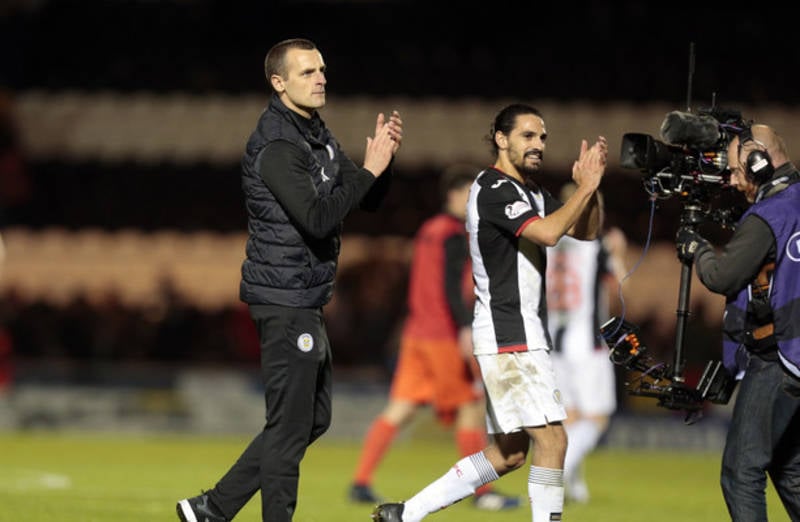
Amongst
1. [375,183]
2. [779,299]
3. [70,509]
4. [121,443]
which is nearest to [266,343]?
[375,183]

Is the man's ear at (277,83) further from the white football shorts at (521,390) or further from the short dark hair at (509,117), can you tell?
the white football shorts at (521,390)

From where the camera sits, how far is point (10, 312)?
18.1 meters

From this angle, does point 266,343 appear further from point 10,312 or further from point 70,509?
point 10,312

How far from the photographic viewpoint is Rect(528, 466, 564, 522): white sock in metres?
6.57

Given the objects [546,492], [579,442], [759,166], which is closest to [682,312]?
[759,166]

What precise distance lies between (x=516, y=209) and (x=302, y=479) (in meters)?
6.10

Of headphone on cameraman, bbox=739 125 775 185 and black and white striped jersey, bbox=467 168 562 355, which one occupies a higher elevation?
headphone on cameraman, bbox=739 125 775 185

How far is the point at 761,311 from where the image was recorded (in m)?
6.28

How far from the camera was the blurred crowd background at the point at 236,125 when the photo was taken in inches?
701

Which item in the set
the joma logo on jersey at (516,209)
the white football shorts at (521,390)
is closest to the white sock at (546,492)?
the white football shorts at (521,390)

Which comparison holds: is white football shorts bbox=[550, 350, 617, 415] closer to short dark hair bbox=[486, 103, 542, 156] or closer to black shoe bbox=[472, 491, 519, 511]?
black shoe bbox=[472, 491, 519, 511]

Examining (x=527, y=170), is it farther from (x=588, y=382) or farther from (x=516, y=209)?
(x=588, y=382)

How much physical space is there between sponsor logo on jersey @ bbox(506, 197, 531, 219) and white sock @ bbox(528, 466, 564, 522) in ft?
4.08

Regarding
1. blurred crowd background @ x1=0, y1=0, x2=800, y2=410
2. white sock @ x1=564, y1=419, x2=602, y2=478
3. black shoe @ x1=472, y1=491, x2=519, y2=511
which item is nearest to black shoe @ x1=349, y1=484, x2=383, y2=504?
black shoe @ x1=472, y1=491, x2=519, y2=511
